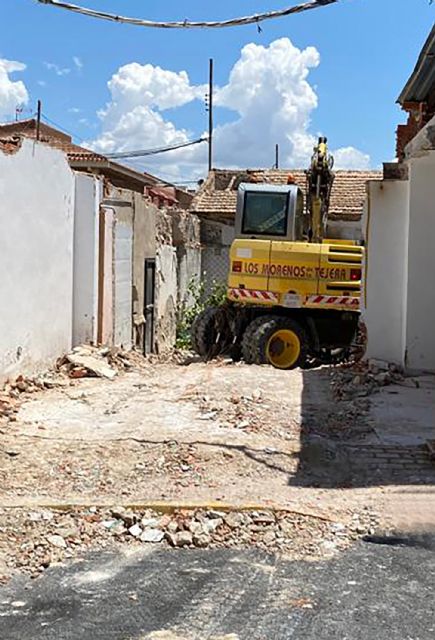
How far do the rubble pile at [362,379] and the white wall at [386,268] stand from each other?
0.81 ft

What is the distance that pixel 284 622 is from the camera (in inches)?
137

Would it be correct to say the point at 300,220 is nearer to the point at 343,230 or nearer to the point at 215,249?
the point at 343,230

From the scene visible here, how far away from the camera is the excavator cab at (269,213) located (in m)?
13.7

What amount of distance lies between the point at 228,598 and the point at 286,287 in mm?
9440

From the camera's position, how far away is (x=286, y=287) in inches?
509

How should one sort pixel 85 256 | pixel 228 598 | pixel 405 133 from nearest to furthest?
pixel 228 598 → pixel 85 256 → pixel 405 133

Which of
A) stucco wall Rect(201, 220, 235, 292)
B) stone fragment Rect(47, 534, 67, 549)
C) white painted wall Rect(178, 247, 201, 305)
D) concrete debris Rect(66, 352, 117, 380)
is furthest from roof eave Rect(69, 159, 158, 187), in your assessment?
stone fragment Rect(47, 534, 67, 549)

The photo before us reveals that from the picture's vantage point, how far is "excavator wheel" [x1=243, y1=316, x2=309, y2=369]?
41.8ft

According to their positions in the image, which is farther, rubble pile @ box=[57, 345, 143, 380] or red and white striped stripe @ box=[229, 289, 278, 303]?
red and white striped stripe @ box=[229, 289, 278, 303]

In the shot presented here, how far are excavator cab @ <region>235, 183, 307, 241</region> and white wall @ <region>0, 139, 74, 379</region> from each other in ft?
13.8

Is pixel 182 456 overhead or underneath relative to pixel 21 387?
underneath

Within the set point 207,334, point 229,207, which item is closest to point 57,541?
point 207,334

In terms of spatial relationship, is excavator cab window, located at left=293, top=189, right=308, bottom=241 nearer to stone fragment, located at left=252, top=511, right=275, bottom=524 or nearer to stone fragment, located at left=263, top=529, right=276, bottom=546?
stone fragment, located at left=252, top=511, right=275, bottom=524

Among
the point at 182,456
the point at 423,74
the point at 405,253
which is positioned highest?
the point at 423,74
